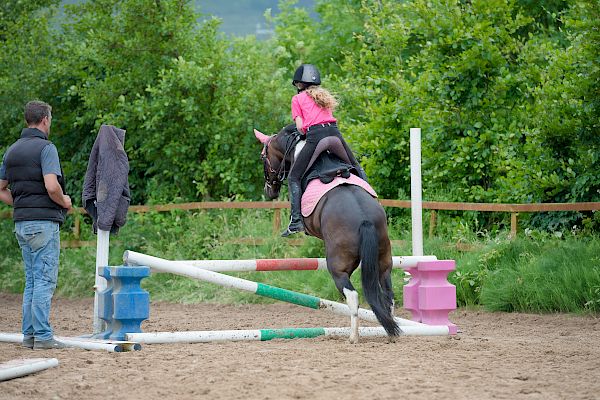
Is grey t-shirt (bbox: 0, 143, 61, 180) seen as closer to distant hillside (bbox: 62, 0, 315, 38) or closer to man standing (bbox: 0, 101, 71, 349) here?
man standing (bbox: 0, 101, 71, 349)

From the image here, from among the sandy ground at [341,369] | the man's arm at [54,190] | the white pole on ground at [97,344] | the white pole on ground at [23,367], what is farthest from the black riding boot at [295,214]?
the white pole on ground at [23,367]

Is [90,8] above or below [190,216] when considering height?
above

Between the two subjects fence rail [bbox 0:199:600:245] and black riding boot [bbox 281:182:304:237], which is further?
fence rail [bbox 0:199:600:245]

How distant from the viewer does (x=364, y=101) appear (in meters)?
14.5

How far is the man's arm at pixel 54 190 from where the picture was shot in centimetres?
698

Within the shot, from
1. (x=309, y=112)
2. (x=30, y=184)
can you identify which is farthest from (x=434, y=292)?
(x=30, y=184)

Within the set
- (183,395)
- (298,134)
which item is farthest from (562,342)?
(183,395)

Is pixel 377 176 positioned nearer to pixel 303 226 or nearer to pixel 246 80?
pixel 246 80

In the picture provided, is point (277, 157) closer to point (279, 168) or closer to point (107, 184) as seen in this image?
point (279, 168)

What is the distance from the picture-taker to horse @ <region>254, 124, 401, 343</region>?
7.26 metres

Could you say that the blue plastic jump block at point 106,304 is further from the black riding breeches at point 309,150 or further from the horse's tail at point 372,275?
the horse's tail at point 372,275

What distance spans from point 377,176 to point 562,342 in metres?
5.74

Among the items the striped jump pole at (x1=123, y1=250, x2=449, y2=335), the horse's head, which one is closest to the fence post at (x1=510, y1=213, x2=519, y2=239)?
the striped jump pole at (x1=123, y1=250, x2=449, y2=335)

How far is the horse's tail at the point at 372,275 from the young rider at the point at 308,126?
0.88 m
